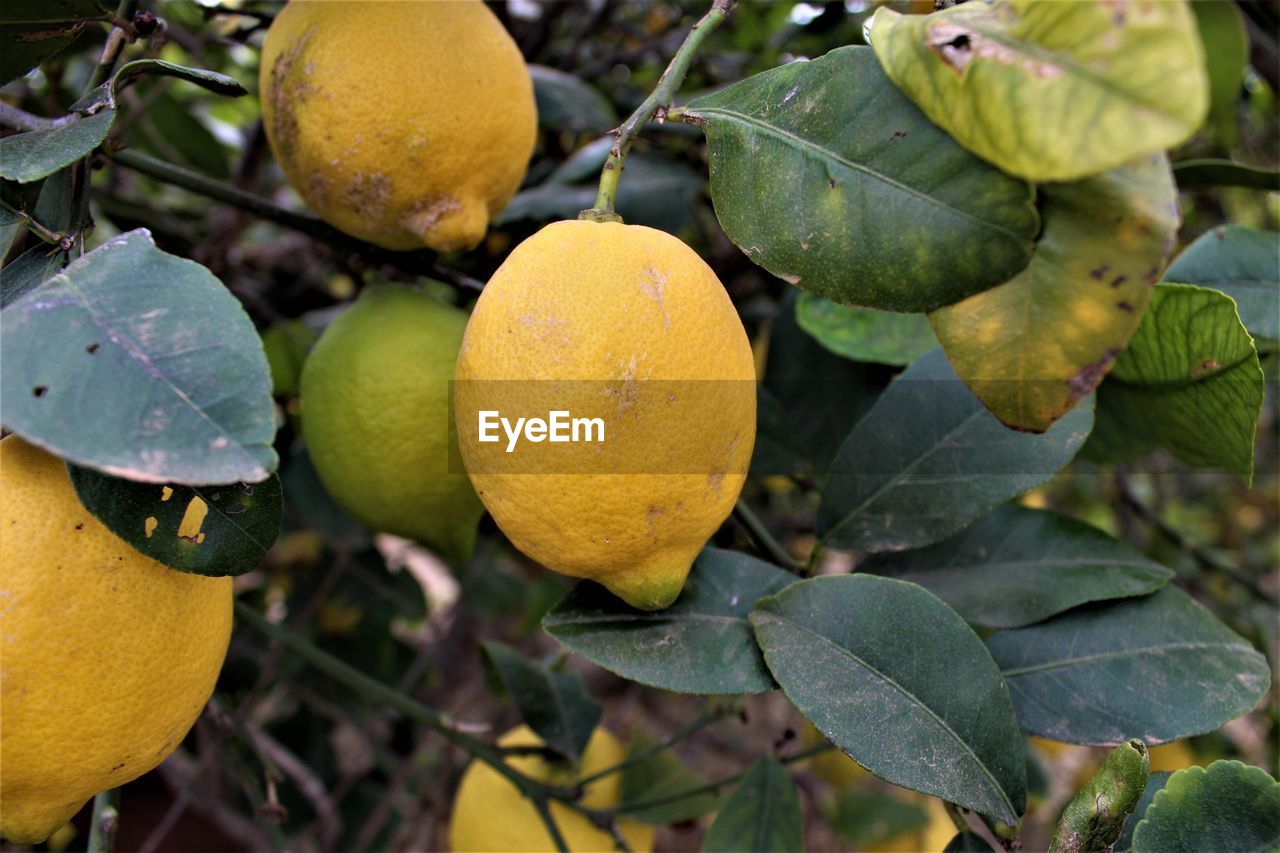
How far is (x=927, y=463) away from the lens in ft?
2.89

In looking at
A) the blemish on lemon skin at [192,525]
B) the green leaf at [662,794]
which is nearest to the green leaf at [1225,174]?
the green leaf at [662,794]

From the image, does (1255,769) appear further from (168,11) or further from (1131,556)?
(168,11)

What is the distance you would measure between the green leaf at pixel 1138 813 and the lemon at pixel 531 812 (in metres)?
0.52

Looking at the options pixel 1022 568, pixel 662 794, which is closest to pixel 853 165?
pixel 1022 568

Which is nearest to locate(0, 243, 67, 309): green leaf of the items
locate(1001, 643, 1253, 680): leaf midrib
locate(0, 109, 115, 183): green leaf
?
locate(0, 109, 115, 183): green leaf

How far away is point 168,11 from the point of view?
1.59m

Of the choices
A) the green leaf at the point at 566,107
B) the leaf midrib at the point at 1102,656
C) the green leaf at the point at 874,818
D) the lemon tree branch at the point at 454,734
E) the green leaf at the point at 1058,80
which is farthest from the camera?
the green leaf at the point at 874,818

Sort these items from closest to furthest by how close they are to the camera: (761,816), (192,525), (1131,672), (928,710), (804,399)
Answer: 1. (192,525)
2. (928,710)
3. (1131,672)
4. (761,816)
5. (804,399)

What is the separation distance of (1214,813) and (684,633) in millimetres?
374

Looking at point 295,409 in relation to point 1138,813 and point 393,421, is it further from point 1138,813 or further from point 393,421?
point 1138,813

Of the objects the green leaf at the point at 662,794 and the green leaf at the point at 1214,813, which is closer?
the green leaf at the point at 1214,813

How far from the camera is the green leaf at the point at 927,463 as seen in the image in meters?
0.83

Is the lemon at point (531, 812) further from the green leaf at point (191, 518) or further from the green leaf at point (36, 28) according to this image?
the green leaf at point (36, 28)

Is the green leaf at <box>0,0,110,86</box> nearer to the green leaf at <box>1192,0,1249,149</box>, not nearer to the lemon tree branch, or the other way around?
the lemon tree branch
